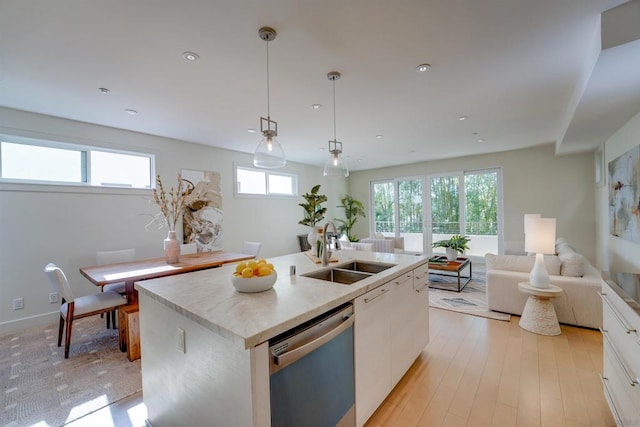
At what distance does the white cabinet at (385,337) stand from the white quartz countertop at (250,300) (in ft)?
0.38

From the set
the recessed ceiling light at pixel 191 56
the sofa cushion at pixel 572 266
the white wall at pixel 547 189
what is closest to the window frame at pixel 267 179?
the recessed ceiling light at pixel 191 56

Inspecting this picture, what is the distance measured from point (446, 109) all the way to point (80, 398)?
4641 millimetres

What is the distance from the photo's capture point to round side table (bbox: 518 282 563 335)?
2.80m

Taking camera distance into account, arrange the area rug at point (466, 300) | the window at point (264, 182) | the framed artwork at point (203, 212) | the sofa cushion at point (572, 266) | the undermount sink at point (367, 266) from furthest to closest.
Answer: the window at point (264, 182)
the framed artwork at point (203, 212)
the area rug at point (466, 300)
the sofa cushion at point (572, 266)
the undermount sink at point (367, 266)

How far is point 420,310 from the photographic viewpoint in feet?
7.74

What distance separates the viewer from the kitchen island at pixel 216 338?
3.29 ft

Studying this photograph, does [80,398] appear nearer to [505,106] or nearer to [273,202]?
[273,202]

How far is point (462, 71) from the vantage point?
2.52 m

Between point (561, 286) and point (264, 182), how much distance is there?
5.34m

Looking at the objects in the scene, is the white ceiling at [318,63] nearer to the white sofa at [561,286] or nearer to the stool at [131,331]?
the white sofa at [561,286]

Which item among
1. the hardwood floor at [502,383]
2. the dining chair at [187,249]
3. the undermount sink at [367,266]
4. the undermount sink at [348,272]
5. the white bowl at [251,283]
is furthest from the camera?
the dining chair at [187,249]

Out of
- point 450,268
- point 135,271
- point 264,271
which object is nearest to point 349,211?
point 450,268

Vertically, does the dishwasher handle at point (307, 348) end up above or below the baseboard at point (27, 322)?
above

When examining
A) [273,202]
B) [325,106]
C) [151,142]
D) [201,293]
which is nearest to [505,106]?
[325,106]
